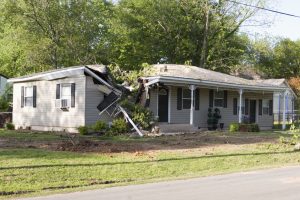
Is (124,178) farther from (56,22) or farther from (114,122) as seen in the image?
(56,22)

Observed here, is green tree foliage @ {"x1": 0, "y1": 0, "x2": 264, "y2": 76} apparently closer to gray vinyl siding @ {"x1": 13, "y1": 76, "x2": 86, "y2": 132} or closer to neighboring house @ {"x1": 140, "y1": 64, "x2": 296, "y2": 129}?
gray vinyl siding @ {"x1": 13, "y1": 76, "x2": 86, "y2": 132}

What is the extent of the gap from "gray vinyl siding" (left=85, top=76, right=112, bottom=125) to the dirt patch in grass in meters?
4.67

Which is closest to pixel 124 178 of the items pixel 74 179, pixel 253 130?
pixel 74 179

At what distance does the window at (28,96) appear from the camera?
30.8 meters

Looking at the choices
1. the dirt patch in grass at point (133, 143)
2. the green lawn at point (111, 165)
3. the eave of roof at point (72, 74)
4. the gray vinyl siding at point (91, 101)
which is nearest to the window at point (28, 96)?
the eave of roof at point (72, 74)

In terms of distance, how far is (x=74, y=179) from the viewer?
12.6 meters

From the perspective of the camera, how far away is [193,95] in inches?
1196

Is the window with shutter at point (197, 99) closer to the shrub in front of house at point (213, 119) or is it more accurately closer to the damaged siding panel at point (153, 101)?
the shrub in front of house at point (213, 119)

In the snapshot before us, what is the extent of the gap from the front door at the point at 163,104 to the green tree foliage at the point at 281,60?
119ft

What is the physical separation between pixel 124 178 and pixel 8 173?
9.86ft

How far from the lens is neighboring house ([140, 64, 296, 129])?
2872 cm

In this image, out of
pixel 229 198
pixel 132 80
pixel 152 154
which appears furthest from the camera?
pixel 132 80

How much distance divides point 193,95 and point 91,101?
6.82 m

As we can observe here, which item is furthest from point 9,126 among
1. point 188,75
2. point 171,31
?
point 171,31
